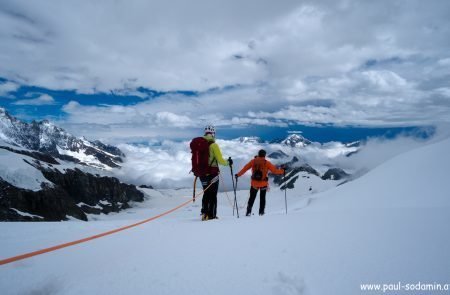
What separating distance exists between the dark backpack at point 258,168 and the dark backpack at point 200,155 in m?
2.92

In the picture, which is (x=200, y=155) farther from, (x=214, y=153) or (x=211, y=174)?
(x=211, y=174)

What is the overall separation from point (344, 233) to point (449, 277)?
212cm

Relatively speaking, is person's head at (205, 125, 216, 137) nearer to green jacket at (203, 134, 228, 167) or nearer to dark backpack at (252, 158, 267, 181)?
green jacket at (203, 134, 228, 167)

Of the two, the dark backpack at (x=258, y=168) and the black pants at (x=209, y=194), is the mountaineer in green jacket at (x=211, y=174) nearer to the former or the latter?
the black pants at (x=209, y=194)

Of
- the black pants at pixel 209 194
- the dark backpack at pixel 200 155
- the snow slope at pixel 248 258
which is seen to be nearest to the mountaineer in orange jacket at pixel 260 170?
the black pants at pixel 209 194

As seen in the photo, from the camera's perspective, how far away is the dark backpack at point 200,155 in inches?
413

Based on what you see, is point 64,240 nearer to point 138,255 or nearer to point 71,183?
point 138,255

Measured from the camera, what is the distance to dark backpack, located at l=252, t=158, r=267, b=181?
12.7 meters

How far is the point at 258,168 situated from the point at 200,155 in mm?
3437

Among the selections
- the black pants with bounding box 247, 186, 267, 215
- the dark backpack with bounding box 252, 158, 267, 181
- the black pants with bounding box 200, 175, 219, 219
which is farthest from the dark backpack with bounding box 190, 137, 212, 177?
the black pants with bounding box 247, 186, 267, 215

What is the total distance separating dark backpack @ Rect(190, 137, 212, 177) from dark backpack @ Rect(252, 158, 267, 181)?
9.59 ft

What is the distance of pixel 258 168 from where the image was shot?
505 inches

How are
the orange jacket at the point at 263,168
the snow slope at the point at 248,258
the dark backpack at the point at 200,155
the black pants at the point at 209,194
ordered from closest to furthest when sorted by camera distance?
the snow slope at the point at 248,258 → the dark backpack at the point at 200,155 → the black pants at the point at 209,194 → the orange jacket at the point at 263,168

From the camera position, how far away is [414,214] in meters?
6.47
